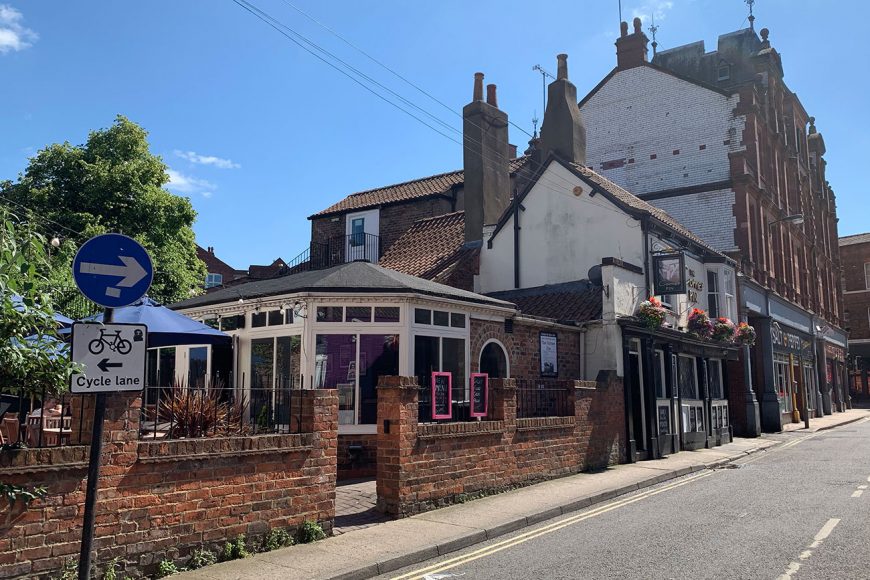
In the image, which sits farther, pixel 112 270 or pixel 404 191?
pixel 404 191

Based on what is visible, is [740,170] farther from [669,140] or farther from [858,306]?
[858,306]

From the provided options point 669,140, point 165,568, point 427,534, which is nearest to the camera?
point 165,568

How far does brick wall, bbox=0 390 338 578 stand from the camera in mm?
5840

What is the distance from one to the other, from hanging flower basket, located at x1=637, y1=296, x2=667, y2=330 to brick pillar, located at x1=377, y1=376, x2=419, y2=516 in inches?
359

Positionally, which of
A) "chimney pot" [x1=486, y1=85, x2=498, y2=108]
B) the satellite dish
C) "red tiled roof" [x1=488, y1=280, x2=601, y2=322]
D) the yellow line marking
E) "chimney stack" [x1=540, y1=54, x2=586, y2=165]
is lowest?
the yellow line marking

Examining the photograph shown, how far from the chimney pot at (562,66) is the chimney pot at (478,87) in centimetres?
265

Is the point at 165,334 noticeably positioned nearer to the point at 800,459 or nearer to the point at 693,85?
the point at 800,459

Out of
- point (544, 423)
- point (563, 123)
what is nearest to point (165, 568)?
point (544, 423)

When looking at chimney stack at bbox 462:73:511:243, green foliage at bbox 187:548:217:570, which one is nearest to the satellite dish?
chimney stack at bbox 462:73:511:243

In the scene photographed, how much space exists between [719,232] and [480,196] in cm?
1180

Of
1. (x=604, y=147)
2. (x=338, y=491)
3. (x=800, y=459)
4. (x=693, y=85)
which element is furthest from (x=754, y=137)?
(x=338, y=491)

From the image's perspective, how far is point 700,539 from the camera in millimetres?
8070

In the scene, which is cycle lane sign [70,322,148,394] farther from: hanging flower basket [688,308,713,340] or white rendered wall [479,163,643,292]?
hanging flower basket [688,308,713,340]

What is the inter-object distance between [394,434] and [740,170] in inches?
940
